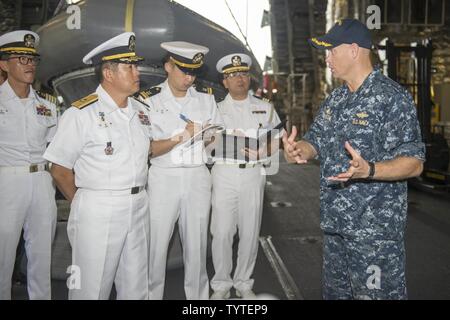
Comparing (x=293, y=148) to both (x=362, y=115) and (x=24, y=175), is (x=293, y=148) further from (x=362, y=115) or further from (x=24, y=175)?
(x=24, y=175)

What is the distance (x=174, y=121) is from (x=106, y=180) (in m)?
0.74

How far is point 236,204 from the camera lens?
292 centimetres

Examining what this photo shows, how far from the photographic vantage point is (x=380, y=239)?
5.95 feet

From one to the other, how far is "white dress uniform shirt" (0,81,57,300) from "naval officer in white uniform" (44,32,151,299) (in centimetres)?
58

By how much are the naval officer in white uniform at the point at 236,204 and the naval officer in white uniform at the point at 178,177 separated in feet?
0.89

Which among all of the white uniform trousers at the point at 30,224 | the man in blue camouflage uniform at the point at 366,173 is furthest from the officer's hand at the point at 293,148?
the white uniform trousers at the point at 30,224

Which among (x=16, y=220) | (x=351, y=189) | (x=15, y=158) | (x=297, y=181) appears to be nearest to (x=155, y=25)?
(x=15, y=158)

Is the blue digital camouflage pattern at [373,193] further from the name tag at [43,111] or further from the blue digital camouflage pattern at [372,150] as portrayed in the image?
the name tag at [43,111]

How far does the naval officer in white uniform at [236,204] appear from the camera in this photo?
287cm

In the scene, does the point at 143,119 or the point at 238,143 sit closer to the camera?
the point at 143,119

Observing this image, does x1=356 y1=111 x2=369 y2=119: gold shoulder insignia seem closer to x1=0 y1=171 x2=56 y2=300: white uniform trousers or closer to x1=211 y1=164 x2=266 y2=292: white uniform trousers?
x1=211 y1=164 x2=266 y2=292: white uniform trousers

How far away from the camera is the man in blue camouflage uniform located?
5.73ft

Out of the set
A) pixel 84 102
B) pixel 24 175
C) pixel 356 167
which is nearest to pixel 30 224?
pixel 24 175
